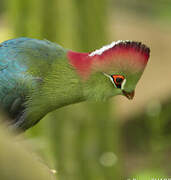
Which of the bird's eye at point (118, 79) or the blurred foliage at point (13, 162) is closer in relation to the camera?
the blurred foliage at point (13, 162)

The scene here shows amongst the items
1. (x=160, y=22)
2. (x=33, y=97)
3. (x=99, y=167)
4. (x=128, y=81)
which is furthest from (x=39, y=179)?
(x=160, y=22)

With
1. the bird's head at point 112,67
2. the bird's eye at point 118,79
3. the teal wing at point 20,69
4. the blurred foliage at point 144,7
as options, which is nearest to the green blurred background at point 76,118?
the teal wing at point 20,69

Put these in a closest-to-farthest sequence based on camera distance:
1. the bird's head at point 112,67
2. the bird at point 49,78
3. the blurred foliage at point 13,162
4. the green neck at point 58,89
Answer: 1. the blurred foliage at point 13,162
2. the bird's head at point 112,67
3. the bird at point 49,78
4. the green neck at point 58,89

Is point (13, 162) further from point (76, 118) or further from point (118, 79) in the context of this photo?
point (76, 118)

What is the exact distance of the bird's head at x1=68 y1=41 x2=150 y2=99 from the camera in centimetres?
181

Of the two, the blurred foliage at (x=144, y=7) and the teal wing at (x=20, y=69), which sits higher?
the teal wing at (x=20, y=69)

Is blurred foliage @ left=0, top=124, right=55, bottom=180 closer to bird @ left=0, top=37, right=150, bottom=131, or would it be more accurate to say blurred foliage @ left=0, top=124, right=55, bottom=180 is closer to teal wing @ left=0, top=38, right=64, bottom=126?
bird @ left=0, top=37, right=150, bottom=131

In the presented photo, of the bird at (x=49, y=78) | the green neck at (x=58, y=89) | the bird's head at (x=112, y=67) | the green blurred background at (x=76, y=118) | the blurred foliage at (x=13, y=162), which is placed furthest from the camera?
the green blurred background at (x=76, y=118)

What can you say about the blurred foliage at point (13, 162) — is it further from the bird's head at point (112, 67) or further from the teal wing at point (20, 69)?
the teal wing at point (20, 69)

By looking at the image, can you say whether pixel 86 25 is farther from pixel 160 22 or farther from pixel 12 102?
pixel 160 22

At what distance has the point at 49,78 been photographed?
2.04 meters

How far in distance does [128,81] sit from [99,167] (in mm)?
1844

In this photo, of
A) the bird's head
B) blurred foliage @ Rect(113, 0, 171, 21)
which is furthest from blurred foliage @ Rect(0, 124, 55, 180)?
blurred foliage @ Rect(113, 0, 171, 21)

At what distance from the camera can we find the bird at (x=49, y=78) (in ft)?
6.30
